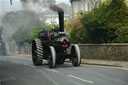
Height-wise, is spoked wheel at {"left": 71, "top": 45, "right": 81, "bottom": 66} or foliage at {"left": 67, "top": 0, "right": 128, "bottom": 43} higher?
foliage at {"left": 67, "top": 0, "right": 128, "bottom": 43}

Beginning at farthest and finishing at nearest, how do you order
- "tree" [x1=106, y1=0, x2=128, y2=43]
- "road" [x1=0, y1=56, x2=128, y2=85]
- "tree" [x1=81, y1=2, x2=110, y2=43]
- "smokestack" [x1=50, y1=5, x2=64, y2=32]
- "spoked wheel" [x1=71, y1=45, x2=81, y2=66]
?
"tree" [x1=81, y1=2, x2=110, y2=43], "tree" [x1=106, y1=0, x2=128, y2=43], "smokestack" [x1=50, y1=5, x2=64, y2=32], "spoked wheel" [x1=71, y1=45, x2=81, y2=66], "road" [x1=0, y1=56, x2=128, y2=85]

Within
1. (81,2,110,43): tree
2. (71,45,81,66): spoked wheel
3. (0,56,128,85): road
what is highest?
(81,2,110,43): tree

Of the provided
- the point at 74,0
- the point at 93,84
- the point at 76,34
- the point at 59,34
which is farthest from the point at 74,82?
the point at 74,0

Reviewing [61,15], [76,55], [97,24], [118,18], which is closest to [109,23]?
[118,18]

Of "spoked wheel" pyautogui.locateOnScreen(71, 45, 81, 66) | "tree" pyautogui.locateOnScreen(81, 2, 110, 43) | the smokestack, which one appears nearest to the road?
"spoked wheel" pyautogui.locateOnScreen(71, 45, 81, 66)

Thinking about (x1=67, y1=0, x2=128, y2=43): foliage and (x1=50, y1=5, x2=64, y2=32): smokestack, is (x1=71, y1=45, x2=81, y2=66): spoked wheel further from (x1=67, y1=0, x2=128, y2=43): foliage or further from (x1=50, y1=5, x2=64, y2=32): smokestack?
(x1=67, y1=0, x2=128, y2=43): foliage

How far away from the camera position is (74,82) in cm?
1039

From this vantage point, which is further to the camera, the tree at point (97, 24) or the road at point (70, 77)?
→ the tree at point (97, 24)

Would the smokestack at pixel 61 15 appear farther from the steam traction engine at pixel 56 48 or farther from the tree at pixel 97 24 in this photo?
the tree at pixel 97 24

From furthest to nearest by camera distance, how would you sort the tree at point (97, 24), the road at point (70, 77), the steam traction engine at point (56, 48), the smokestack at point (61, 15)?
the tree at point (97, 24) → the smokestack at point (61, 15) → the steam traction engine at point (56, 48) → the road at point (70, 77)

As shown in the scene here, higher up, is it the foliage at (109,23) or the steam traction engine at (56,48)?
the foliage at (109,23)

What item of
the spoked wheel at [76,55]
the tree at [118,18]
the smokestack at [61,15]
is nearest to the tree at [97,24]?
the tree at [118,18]

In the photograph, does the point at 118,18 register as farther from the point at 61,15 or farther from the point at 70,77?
the point at 70,77

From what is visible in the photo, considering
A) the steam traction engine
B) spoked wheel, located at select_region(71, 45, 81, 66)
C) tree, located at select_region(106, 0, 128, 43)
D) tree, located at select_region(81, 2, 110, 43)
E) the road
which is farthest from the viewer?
tree, located at select_region(81, 2, 110, 43)
